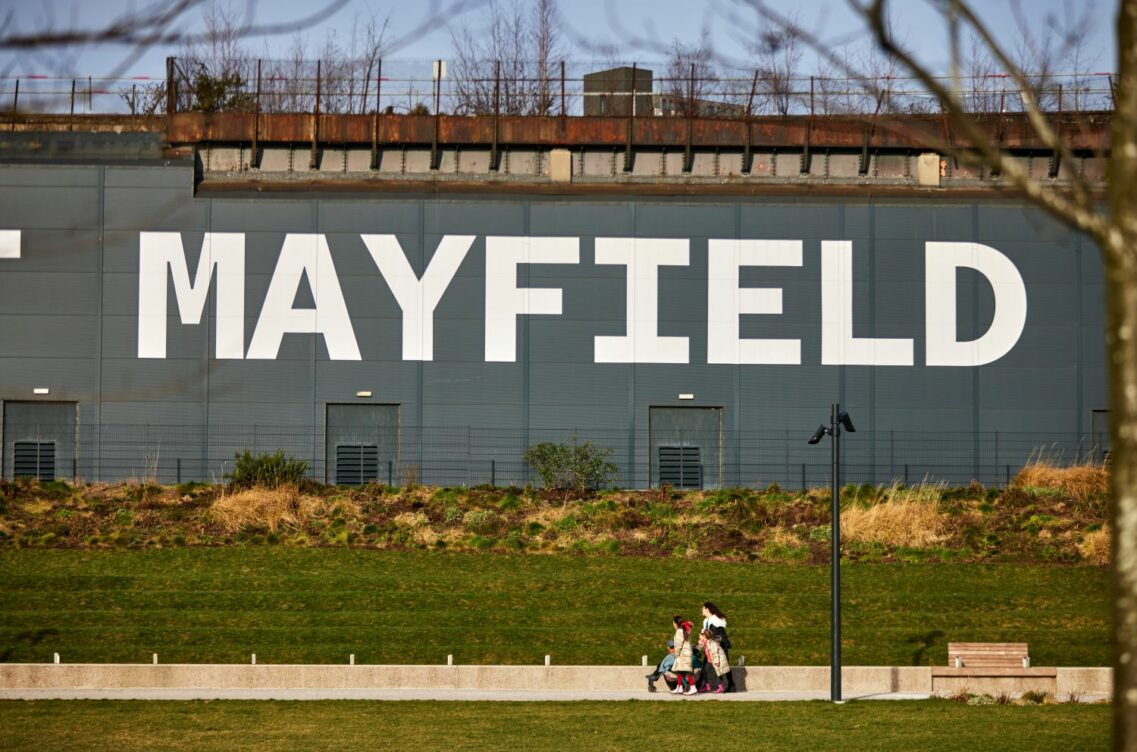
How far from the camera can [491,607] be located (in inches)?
1168

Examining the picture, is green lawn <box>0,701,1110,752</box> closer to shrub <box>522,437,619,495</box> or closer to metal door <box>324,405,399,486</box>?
shrub <box>522,437,619,495</box>

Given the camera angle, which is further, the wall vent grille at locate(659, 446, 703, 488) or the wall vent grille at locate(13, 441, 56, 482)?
the wall vent grille at locate(659, 446, 703, 488)

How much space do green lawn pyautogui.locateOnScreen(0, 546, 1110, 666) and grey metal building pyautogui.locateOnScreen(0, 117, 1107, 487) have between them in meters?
8.82

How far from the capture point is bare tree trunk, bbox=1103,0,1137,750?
234 inches

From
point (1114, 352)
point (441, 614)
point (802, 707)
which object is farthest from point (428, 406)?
point (1114, 352)

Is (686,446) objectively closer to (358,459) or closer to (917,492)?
(917,492)

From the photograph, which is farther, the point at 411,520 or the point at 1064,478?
the point at 1064,478

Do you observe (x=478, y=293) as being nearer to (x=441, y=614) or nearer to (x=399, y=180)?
(x=399, y=180)

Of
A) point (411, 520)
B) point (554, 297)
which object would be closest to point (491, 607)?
point (411, 520)

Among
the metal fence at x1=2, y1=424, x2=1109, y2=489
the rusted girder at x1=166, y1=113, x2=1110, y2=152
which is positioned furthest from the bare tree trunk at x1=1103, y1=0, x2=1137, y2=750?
the rusted girder at x1=166, y1=113, x2=1110, y2=152

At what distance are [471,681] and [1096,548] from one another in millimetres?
15511

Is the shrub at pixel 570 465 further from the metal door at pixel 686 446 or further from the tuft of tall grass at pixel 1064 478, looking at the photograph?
the tuft of tall grass at pixel 1064 478

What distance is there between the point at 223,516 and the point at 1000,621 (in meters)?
17.5

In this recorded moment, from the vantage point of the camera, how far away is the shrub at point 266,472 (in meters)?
38.3
